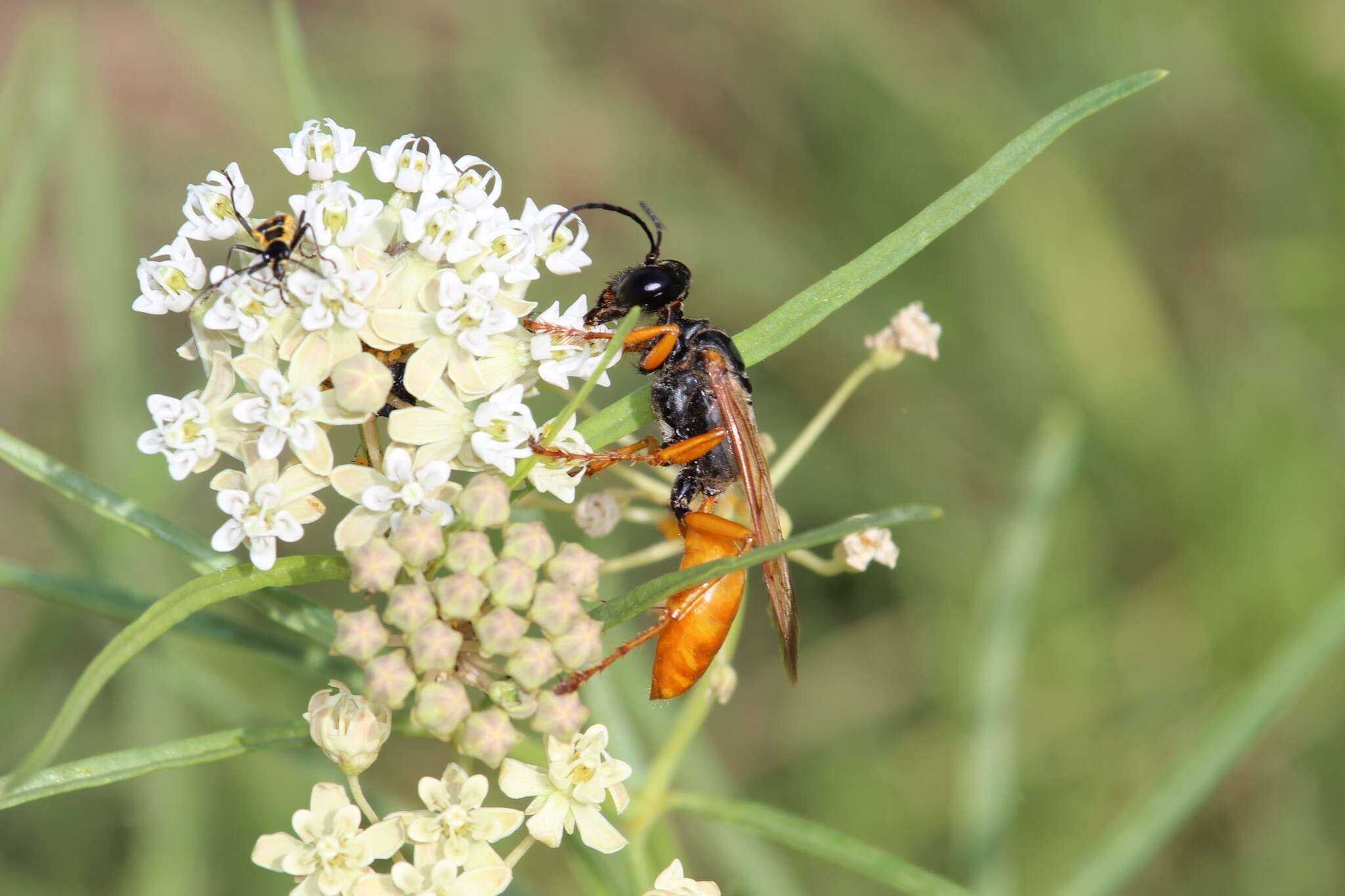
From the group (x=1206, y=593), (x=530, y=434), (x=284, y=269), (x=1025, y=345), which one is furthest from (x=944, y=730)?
(x=284, y=269)

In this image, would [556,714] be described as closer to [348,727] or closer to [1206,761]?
[348,727]

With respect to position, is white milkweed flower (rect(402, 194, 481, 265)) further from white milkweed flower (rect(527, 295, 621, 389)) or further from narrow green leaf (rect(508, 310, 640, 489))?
narrow green leaf (rect(508, 310, 640, 489))

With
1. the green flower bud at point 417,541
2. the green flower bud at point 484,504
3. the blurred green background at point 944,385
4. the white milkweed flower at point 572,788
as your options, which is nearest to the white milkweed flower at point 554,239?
the green flower bud at point 484,504

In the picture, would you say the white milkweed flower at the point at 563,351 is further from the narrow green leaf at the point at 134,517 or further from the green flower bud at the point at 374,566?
the narrow green leaf at the point at 134,517

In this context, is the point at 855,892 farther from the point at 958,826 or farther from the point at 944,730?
the point at 958,826

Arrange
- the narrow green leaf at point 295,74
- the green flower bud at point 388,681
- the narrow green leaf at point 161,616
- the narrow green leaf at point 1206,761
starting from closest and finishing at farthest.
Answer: the narrow green leaf at point 161,616, the green flower bud at point 388,681, the narrow green leaf at point 295,74, the narrow green leaf at point 1206,761

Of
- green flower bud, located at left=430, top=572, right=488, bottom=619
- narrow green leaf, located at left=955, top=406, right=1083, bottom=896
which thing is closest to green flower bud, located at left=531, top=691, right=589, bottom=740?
green flower bud, located at left=430, top=572, right=488, bottom=619
